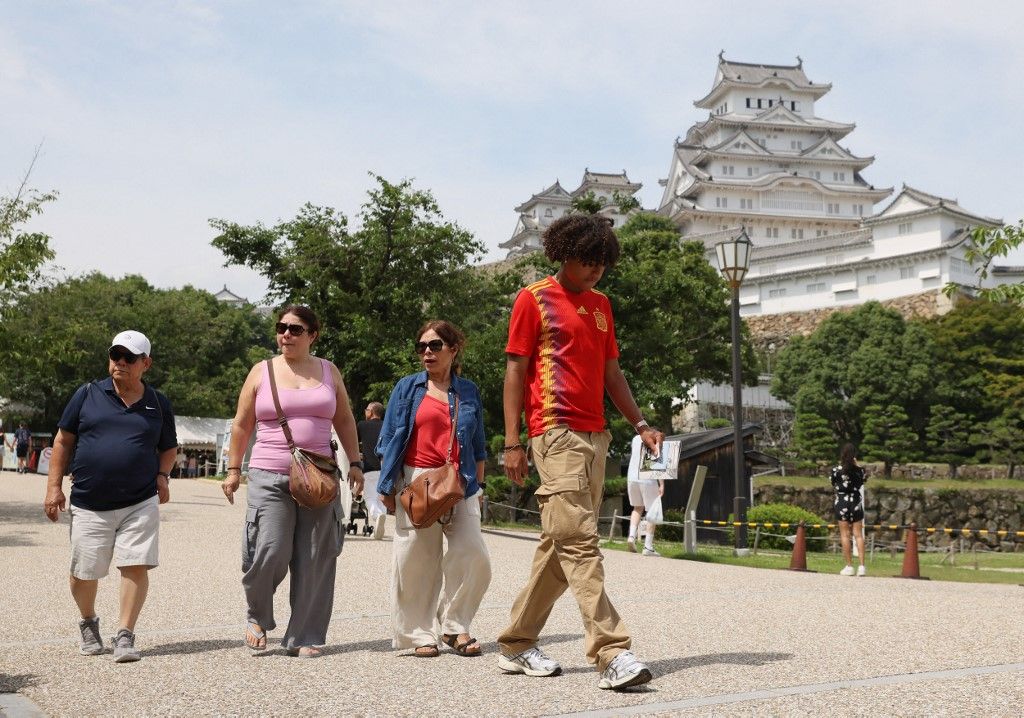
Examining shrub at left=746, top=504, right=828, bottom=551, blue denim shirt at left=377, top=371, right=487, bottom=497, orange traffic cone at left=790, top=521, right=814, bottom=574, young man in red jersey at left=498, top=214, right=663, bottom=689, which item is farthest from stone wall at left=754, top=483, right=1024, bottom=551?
young man in red jersey at left=498, top=214, right=663, bottom=689

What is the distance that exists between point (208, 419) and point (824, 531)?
26.8 meters

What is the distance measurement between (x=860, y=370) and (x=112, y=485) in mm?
41195

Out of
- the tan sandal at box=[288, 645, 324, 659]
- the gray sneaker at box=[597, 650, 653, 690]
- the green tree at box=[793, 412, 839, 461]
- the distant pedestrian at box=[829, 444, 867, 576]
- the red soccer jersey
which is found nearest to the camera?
the gray sneaker at box=[597, 650, 653, 690]

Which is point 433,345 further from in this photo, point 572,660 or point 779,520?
point 779,520

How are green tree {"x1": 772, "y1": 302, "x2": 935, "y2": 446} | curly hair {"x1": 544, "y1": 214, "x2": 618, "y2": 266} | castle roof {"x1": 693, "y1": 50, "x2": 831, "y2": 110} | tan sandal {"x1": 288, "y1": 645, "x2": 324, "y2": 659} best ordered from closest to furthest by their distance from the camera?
curly hair {"x1": 544, "y1": 214, "x2": 618, "y2": 266} < tan sandal {"x1": 288, "y1": 645, "x2": 324, "y2": 659} < green tree {"x1": 772, "y1": 302, "x2": 935, "y2": 446} < castle roof {"x1": 693, "y1": 50, "x2": 831, "y2": 110}

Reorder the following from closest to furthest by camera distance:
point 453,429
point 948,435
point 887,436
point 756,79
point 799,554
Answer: point 453,429
point 799,554
point 887,436
point 948,435
point 756,79

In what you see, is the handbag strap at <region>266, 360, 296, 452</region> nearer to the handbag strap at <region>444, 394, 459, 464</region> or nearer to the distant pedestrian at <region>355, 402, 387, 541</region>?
the handbag strap at <region>444, 394, 459, 464</region>

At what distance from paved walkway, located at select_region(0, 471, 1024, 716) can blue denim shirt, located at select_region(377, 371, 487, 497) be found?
86cm

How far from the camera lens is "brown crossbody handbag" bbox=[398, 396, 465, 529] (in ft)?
17.4

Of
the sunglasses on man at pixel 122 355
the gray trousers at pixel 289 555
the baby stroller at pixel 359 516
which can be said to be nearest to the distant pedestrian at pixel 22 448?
the baby stroller at pixel 359 516

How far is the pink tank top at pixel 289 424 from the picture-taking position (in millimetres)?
5426

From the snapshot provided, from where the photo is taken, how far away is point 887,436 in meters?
42.4

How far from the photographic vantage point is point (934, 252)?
54625mm

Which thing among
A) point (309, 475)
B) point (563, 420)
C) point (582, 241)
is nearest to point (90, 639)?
point (309, 475)
